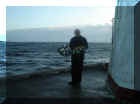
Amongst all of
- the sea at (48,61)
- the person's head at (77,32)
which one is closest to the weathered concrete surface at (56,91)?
the sea at (48,61)

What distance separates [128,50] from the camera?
3.53 meters

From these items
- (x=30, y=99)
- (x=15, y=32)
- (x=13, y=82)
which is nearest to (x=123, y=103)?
(x=30, y=99)

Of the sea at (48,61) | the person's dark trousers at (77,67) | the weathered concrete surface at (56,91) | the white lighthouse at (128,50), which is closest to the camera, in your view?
the white lighthouse at (128,50)

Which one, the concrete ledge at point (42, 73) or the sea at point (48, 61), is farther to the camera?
the sea at point (48, 61)

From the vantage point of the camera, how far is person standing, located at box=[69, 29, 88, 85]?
5.02 metres

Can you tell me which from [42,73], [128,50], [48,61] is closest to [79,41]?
[128,50]

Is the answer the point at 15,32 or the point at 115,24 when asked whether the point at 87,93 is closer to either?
the point at 115,24

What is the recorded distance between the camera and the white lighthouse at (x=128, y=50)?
132 inches

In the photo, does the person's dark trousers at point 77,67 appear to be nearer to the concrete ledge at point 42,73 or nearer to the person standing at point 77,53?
the person standing at point 77,53

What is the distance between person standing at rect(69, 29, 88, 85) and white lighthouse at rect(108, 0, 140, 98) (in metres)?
1.12

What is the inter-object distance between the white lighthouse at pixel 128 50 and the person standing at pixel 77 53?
44.0 inches

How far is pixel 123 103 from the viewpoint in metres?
3.54

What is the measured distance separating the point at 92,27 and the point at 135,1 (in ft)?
4.36

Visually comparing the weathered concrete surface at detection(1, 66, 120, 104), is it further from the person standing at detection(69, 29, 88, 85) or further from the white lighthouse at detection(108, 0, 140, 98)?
the white lighthouse at detection(108, 0, 140, 98)
